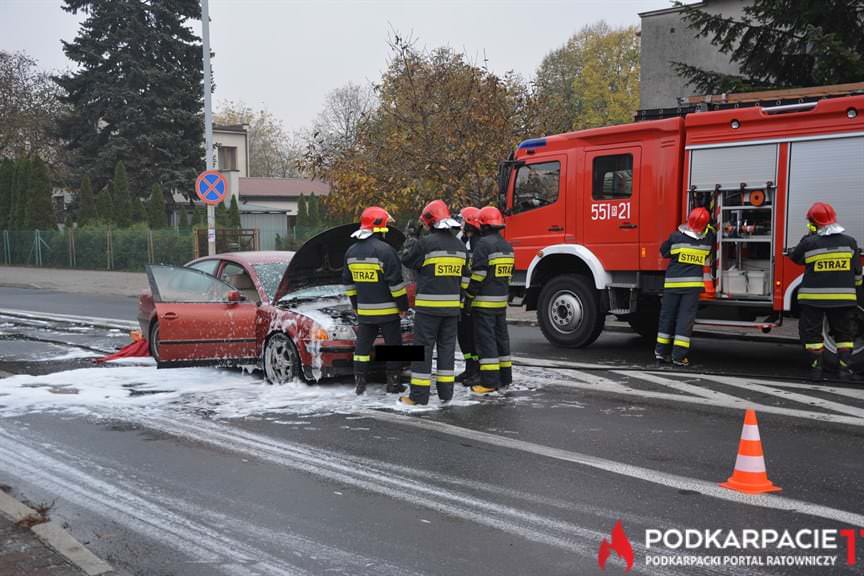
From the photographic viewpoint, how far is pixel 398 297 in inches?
311

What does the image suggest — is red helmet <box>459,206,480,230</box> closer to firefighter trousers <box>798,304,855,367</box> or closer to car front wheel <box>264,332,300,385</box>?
car front wheel <box>264,332,300,385</box>

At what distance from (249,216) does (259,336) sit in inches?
1617

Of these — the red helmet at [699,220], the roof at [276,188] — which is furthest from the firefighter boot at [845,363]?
the roof at [276,188]

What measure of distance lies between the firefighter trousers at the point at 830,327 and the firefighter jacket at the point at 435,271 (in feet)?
12.4

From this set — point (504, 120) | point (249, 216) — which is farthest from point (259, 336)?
point (249, 216)

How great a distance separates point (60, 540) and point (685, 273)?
6979 mm

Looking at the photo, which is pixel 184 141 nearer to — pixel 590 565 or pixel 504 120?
pixel 504 120

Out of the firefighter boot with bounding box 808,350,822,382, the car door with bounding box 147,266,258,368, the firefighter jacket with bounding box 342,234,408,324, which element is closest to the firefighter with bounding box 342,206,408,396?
the firefighter jacket with bounding box 342,234,408,324

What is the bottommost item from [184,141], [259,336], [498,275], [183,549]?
[183,549]

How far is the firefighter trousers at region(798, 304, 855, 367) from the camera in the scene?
8.48m

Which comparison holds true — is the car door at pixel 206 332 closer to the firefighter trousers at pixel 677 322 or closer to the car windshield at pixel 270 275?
the car windshield at pixel 270 275

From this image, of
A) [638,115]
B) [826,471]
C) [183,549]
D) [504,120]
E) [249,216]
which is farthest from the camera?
[249,216]

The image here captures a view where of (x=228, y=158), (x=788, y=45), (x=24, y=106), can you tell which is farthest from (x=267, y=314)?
(x=228, y=158)

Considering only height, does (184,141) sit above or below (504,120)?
above
